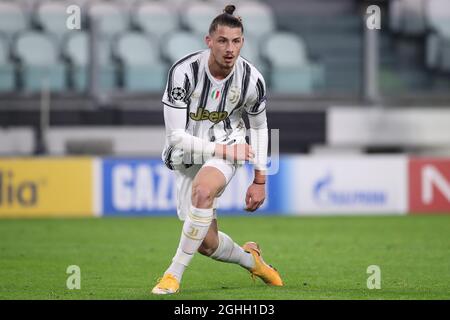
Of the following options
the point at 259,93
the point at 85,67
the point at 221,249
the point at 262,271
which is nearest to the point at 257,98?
the point at 259,93

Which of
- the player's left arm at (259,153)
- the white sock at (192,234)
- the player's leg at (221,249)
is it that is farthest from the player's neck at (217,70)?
the player's leg at (221,249)

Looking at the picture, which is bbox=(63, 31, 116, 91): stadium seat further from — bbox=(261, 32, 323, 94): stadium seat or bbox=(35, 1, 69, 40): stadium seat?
bbox=(261, 32, 323, 94): stadium seat

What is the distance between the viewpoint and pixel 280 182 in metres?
16.5

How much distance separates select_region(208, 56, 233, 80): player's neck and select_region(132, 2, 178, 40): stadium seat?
457 inches

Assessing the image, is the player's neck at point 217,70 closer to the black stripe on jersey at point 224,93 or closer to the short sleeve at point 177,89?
the black stripe on jersey at point 224,93

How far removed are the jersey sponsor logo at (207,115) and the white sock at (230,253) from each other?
0.87 meters

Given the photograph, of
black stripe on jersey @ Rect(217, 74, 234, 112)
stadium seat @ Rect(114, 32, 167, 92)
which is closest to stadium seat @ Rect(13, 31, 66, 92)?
stadium seat @ Rect(114, 32, 167, 92)

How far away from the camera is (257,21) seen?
63.6ft

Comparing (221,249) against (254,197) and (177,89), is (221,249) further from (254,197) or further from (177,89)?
(177,89)

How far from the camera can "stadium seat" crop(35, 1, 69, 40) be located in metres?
18.8

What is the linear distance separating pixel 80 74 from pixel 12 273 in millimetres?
9103
